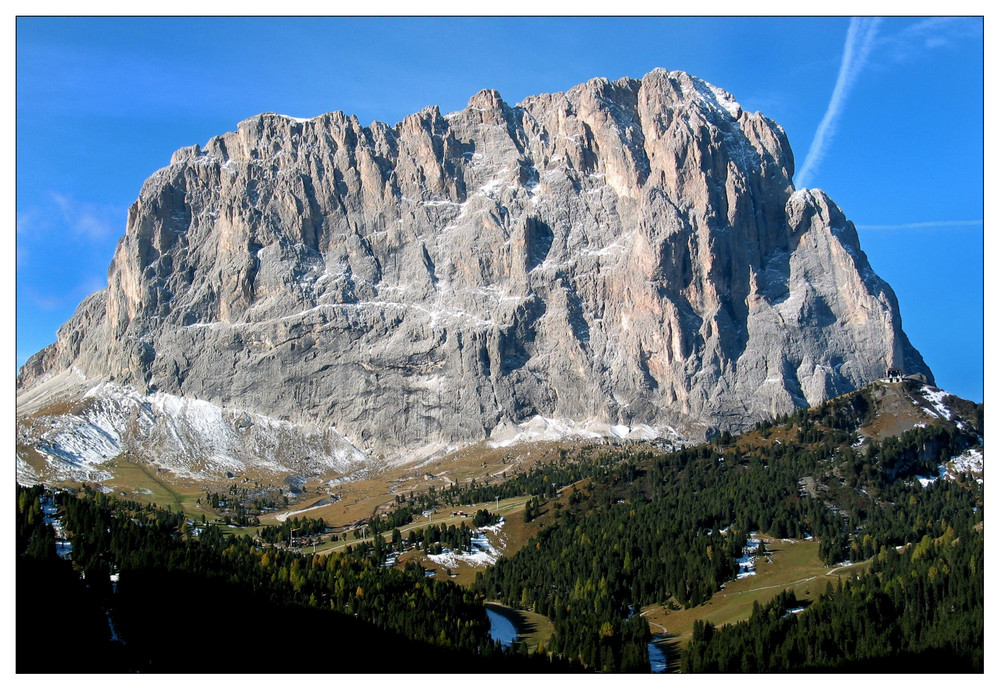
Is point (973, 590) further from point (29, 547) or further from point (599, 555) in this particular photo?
point (29, 547)

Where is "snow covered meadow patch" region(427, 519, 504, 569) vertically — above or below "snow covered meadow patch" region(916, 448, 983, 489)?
below

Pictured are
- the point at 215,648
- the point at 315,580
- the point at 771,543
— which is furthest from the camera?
the point at 771,543

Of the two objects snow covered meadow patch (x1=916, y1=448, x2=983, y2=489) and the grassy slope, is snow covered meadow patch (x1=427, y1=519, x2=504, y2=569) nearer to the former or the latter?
the grassy slope

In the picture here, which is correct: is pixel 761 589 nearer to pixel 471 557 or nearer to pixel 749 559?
pixel 749 559

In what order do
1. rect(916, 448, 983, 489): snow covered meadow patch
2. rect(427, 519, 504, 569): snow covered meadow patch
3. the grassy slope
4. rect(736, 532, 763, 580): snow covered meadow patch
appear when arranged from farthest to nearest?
1. rect(916, 448, 983, 489): snow covered meadow patch
2. rect(427, 519, 504, 569): snow covered meadow patch
3. rect(736, 532, 763, 580): snow covered meadow patch
4. the grassy slope

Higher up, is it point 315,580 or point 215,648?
point 315,580

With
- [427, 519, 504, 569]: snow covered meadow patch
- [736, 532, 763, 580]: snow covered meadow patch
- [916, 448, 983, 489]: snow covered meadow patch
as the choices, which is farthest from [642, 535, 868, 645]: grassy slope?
[427, 519, 504, 569]: snow covered meadow patch

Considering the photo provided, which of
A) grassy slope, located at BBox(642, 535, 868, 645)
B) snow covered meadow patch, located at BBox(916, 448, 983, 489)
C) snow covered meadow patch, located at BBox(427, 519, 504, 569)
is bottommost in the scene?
grassy slope, located at BBox(642, 535, 868, 645)

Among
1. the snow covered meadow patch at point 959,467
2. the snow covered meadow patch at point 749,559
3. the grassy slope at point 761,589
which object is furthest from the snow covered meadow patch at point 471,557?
the snow covered meadow patch at point 959,467

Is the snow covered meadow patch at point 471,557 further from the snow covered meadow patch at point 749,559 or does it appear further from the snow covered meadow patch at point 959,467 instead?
the snow covered meadow patch at point 959,467
